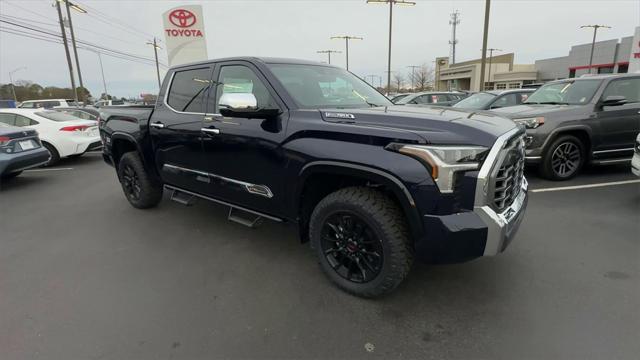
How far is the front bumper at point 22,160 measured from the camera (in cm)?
642

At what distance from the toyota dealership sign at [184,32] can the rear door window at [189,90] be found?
12439mm

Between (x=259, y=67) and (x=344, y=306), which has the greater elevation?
(x=259, y=67)

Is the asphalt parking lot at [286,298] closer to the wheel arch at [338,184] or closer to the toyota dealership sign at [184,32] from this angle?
the wheel arch at [338,184]

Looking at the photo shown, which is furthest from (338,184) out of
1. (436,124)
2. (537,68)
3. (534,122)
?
(537,68)

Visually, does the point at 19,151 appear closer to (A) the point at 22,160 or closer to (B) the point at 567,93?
(A) the point at 22,160

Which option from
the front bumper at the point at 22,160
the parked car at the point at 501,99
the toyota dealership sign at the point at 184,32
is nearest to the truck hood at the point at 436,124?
Answer: the front bumper at the point at 22,160

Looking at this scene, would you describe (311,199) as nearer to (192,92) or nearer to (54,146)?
(192,92)

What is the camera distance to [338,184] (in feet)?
9.71

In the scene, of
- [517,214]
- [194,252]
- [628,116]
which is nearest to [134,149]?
[194,252]

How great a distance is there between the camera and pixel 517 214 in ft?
8.71

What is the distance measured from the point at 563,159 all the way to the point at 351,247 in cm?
499

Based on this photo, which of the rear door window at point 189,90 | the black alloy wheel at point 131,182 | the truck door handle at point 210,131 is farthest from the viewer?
the black alloy wheel at point 131,182

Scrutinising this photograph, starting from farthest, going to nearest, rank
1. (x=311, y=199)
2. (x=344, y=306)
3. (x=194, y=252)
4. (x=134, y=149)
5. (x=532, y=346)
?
1. (x=134, y=149)
2. (x=194, y=252)
3. (x=311, y=199)
4. (x=344, y=306)
5. (x=532, y=346)

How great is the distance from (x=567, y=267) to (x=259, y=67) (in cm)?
334
